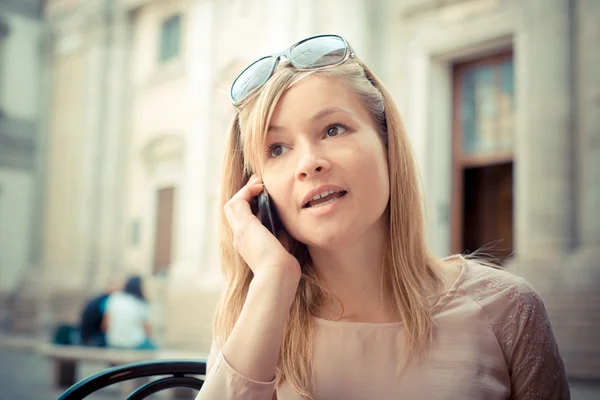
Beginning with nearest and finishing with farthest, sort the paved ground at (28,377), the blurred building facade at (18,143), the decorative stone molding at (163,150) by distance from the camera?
1. the paved ground at (28,377)
2. the decorative stone molding at (163,150)
3. the blurred building facade at (18,143)

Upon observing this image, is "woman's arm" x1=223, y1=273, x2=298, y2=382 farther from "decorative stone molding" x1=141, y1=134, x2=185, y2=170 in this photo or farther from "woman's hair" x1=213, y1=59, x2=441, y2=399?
"decorative stone molding" x1=141, y1=134, x2=185, y2=170

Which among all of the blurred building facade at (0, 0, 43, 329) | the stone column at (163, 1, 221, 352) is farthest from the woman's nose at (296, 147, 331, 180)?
the blurred building facade at (0, 0, 43, 329)

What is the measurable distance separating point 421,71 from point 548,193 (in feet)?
5.16

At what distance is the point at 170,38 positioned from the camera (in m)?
7.87

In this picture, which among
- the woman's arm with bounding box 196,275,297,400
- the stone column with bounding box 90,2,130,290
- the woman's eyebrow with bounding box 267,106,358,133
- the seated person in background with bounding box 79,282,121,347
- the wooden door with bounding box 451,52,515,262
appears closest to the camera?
the woman's arm with bounding box 196,275,297,400

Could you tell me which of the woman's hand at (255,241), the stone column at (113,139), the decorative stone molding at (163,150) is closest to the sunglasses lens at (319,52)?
the woman's hand at (255,241)

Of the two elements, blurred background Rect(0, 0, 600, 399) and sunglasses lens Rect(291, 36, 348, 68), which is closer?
sunglasses lens Rect(291, 36, 348, 68)

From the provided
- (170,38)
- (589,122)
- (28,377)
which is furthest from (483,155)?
(170,38)

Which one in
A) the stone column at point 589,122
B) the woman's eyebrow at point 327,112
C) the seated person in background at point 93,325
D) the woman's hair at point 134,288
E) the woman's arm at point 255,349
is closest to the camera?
the woman's arm at point 255,349

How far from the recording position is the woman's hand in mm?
994

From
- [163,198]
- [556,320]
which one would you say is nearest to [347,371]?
[556,320]

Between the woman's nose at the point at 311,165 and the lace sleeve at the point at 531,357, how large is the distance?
0.41 metres

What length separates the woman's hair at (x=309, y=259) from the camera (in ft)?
3.34

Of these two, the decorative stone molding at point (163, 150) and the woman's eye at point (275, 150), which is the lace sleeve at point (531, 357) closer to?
the woman's eye at point (275, 150)
